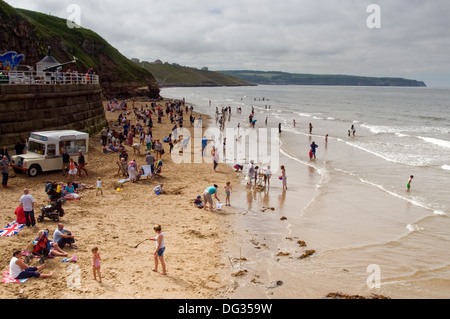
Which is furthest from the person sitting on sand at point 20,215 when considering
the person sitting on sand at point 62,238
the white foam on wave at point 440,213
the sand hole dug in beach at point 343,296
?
the white foam on wave at point 440,213

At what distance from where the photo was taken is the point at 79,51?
61.8 metres

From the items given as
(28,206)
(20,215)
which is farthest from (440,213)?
(20,215)

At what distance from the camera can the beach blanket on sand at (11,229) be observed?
397 inches

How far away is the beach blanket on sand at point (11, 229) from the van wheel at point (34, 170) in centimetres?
543

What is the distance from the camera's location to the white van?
15.7 m

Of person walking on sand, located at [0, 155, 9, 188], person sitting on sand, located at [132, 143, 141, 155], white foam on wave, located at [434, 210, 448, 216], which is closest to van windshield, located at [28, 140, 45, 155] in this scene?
person walking on sand, located at [0, 155, 9, 188]

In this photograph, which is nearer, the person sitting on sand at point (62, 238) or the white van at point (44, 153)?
the person sitting on sand at point (62, 238)

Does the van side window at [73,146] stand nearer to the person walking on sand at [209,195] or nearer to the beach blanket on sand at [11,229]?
the beach blanket on sand at [11,229]

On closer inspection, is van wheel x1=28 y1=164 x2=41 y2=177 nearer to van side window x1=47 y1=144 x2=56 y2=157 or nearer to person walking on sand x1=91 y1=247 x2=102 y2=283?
van side window x1=47 y1=144 x2=56 y2=157

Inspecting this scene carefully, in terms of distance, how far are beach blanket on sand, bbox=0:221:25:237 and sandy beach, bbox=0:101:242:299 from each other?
26cm

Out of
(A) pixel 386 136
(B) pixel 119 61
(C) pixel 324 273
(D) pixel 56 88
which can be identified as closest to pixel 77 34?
(B) pixel 119 61

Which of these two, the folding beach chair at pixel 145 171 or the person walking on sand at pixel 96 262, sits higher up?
the folding beach chair at pixel 145 171

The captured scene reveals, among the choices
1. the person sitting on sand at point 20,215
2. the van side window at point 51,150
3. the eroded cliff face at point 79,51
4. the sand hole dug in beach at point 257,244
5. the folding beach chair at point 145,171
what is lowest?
the sand hole dug in beach at point 257,244
